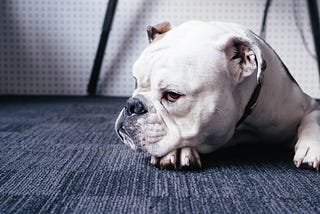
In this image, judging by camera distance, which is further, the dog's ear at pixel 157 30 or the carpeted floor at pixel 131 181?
the dog's ear at pixel 157 30

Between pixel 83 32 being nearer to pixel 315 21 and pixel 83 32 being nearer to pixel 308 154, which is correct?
pixel 315 21

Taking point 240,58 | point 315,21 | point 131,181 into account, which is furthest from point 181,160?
point 315,21

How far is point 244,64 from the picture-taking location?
94 cm

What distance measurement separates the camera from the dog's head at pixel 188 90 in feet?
2.88

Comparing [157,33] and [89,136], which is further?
[89,136]

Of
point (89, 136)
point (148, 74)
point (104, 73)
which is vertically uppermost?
point (148, 74)

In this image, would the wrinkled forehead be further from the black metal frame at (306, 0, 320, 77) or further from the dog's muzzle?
the black metal frame at (306, 0, 320, 77)

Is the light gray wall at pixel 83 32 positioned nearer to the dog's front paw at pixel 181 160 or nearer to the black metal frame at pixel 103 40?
the black metal frame at pixel 103 40

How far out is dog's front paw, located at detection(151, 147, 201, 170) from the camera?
91 cm

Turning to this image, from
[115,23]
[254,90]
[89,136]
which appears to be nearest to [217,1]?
[115,23]

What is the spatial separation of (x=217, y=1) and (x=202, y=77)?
5.58 feet

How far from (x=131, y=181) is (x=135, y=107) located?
0.55 ft

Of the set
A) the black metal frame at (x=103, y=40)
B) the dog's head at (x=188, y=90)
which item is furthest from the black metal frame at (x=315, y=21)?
the dog's head at (x=188, y=90)

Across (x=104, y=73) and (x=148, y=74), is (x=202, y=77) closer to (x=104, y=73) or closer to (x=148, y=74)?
(x=148, y=74)
